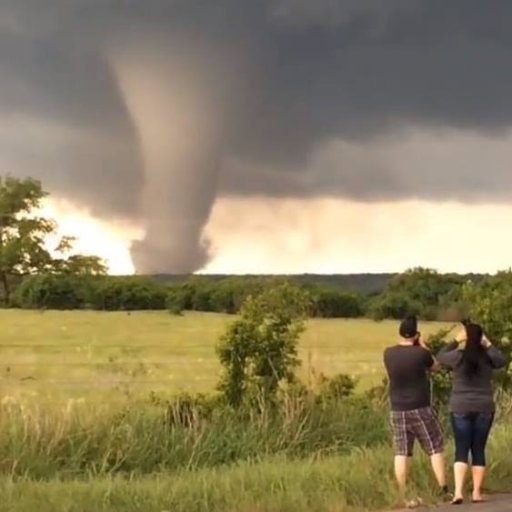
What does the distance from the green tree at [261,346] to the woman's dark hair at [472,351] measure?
575 cm

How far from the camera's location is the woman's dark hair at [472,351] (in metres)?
11.4

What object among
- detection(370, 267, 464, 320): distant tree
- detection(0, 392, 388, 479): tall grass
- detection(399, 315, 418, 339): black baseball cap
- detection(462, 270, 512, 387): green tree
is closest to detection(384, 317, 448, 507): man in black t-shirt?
detection(399, 315, 418, 339): black baseball cap

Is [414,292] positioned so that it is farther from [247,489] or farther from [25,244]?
[25,244]

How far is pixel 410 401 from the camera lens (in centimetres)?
1155

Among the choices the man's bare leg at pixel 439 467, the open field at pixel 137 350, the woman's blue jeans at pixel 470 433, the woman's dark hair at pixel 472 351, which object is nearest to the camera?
the woman's dark hair at pixel 472 351

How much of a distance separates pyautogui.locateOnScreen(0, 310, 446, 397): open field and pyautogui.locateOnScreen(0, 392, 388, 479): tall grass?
1291 mm

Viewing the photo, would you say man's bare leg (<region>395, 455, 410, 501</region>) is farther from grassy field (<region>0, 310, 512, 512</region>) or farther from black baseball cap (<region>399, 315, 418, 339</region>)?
black baseball cap (<region>399, 315, 418, 339</region>)

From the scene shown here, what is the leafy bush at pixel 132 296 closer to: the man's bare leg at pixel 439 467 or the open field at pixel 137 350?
the open field at pixel 137 350

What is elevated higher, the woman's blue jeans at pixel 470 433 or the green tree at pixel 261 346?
the green tree at pixel 261 346

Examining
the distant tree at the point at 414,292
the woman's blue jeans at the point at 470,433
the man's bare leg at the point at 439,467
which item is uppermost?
the distant tree at the point at 414,292

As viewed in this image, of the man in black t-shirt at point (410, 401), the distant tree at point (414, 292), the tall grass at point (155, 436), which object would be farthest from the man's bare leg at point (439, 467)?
the distant tree at point (414, 292)

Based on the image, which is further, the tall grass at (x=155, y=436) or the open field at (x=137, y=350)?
the open field at (x=137, y=350)

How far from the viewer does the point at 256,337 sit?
56.0 feet

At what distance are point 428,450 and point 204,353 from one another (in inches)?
504
